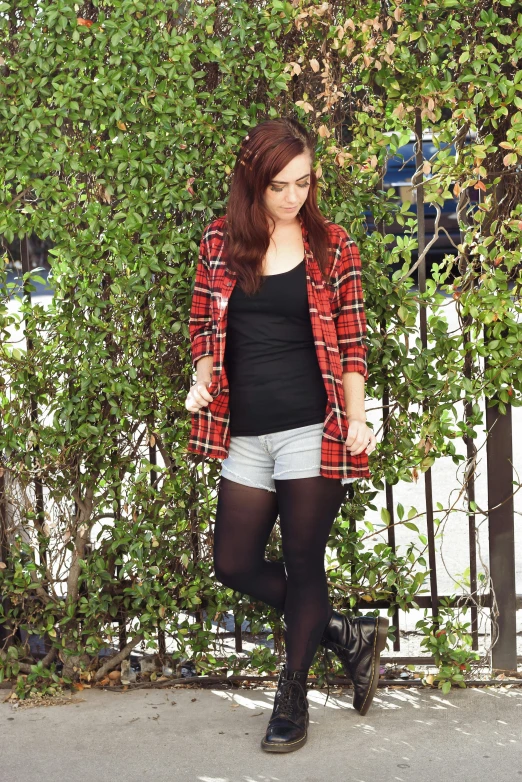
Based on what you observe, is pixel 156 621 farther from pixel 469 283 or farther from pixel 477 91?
pixel 477 91

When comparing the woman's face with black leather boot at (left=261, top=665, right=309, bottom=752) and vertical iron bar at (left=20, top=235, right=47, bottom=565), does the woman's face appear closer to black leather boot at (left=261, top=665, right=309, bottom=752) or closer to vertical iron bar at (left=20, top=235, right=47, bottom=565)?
vertical iron bar at (left=20, top=235, right=47, bottom=565)

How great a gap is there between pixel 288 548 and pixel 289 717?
55cm

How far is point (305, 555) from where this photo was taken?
3.04 metres

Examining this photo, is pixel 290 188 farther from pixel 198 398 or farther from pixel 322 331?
pixel 198 398

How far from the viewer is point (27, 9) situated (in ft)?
10.6

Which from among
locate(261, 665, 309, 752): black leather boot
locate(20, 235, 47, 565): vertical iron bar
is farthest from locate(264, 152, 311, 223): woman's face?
locate(261, 665, 309, 752): black leather boot

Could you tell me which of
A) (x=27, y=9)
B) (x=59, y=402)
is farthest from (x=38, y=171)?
Result: (x=59, y=402)

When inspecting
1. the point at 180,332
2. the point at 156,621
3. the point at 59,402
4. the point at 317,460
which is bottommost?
the point at 156,621

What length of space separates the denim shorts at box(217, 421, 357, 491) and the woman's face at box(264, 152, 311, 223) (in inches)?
25.7

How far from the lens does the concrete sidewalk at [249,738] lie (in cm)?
295

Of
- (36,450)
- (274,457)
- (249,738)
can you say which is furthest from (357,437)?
(36,450)

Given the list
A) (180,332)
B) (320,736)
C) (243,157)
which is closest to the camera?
(243,157)

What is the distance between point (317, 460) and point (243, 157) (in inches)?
36.7

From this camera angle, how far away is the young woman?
2916mm
